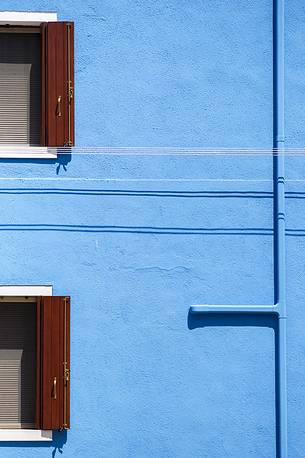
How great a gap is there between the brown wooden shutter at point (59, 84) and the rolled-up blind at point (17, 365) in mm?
1560

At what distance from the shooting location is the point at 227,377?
859 centimetres

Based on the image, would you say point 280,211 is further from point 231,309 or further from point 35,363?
point 35,363

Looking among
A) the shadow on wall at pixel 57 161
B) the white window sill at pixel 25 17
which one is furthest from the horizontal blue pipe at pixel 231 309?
the white window sill at pixel 25 17

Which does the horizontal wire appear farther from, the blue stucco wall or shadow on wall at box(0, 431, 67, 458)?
shadow on wall at box(0, 431, 67, 458)

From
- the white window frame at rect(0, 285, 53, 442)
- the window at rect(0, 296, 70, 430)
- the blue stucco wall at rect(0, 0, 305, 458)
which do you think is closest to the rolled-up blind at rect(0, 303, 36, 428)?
the window at rect(0, 296, 70, 430)

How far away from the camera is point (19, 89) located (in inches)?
351

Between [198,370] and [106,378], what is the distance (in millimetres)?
819

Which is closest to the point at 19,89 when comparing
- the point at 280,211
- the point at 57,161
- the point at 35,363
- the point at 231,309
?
the point at 57,161

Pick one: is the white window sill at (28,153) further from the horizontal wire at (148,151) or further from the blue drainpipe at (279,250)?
the blue drainpipe at (279,250)

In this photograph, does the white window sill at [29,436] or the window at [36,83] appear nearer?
the white window sill at [29,436]

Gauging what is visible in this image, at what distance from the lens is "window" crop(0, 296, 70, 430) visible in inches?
333

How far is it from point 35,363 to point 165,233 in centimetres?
165

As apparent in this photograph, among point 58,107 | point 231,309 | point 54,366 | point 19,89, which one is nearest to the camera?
point 54,366

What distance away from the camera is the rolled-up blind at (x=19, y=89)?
350 inches
